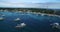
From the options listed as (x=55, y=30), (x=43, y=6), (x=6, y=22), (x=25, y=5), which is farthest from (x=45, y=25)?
(x=6, y=22)

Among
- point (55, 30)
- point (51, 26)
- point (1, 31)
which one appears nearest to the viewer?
point (1, 31)

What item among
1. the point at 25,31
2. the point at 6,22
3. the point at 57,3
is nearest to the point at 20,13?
the point at 6,22

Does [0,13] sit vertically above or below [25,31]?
above

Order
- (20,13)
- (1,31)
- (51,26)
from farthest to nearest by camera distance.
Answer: (20,13)
(51,26)
(1,31)

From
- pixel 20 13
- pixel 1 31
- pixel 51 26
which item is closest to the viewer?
pixel 1 31

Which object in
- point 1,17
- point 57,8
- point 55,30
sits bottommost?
point 55,30

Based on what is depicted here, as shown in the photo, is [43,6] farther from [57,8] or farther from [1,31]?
[1,31]

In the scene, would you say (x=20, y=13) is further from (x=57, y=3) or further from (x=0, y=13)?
(x=57, y=3)

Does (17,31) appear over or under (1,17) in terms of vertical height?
under

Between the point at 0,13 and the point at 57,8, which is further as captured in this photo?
the point at 0,13
